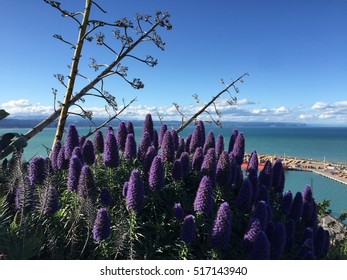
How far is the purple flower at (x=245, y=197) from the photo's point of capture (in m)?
3.90

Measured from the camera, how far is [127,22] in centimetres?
669

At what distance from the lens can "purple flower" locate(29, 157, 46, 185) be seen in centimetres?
379

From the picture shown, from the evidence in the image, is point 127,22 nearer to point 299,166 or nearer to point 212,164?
point 212,164

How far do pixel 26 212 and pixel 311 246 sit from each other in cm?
298

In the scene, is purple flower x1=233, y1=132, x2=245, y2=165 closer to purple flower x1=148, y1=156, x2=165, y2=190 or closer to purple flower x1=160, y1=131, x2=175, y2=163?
purple flower x1=160, y1=131, x2=175, y2=163

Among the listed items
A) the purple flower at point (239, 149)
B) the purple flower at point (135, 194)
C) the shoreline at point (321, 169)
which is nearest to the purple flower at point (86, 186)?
the purple flower at point (135, 194)

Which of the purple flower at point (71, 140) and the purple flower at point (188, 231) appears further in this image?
the purple flower at point (71, 140)

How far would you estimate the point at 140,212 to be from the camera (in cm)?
362

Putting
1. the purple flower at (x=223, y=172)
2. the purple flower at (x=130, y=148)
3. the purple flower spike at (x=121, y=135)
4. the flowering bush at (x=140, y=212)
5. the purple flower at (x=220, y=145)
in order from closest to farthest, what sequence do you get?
the flowering bush at (x=140, y=212) < the purple flower at (x=223, y=172) < the purple flower at (x=130, y=148) < the purple flower spike at (x=121, y=135) < the purple flower at (x=220, y=145)

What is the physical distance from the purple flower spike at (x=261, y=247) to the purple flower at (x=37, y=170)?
237cm

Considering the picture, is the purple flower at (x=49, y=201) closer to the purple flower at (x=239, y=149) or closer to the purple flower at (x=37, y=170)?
the purple flower at (x=37, y=170)

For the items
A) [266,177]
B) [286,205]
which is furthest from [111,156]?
[286,205]
